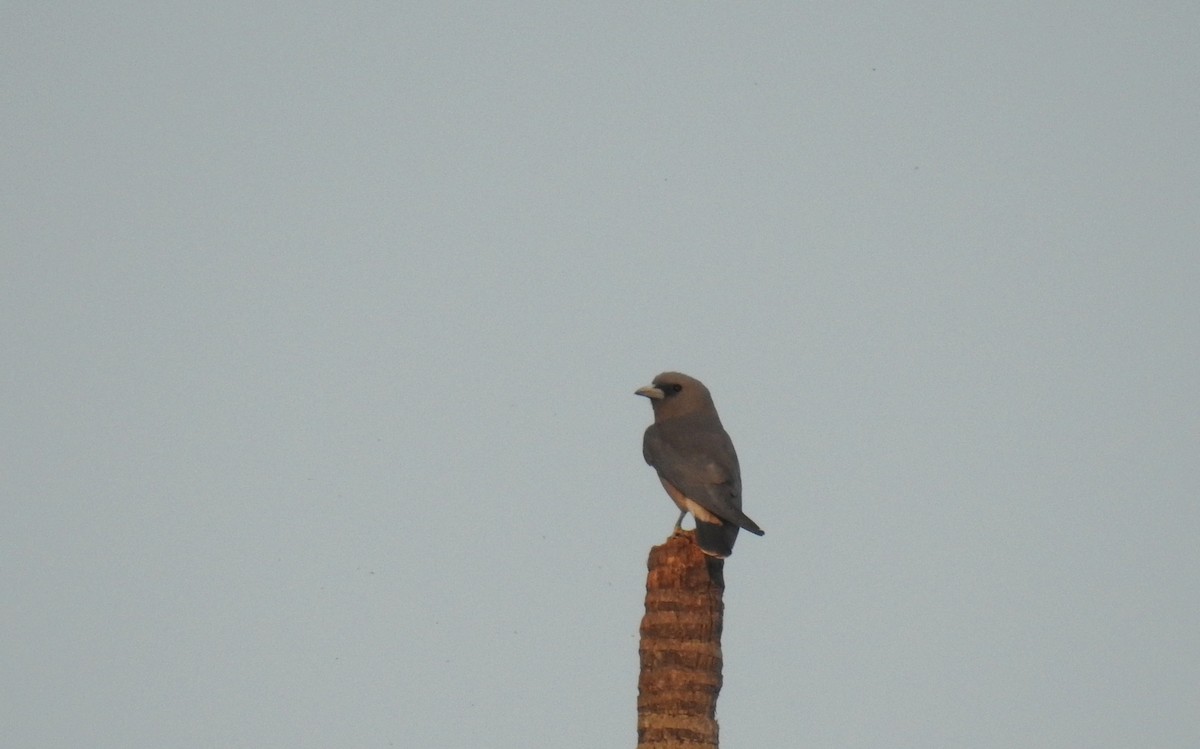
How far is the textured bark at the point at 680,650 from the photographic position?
13242mm

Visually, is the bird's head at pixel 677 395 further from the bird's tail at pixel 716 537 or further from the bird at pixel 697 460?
the bird's tail at pixel 716 537

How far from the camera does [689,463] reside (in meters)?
15.7

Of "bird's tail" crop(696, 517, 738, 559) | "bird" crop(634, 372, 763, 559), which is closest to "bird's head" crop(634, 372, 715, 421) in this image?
"bird" crop(634, 372, 763, 559)

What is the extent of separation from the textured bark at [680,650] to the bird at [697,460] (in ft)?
0.90

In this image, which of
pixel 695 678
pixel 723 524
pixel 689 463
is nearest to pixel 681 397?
pixel 689 463

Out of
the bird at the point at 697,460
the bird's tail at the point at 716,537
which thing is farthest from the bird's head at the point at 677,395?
the bird's tail at the point at 716,537

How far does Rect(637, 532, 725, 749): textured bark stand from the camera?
13242 mm

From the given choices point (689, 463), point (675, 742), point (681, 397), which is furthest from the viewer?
point (681, 397)

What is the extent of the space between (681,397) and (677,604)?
12.8 feet

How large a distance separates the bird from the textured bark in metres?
0.28

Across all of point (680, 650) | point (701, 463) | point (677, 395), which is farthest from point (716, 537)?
point (677, 395)

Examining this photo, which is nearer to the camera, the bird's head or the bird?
the bird

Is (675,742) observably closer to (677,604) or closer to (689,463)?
(677,604)

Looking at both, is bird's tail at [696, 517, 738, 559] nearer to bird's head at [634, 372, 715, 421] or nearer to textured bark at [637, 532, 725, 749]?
textured bark at [637, 532, 725, 749]
